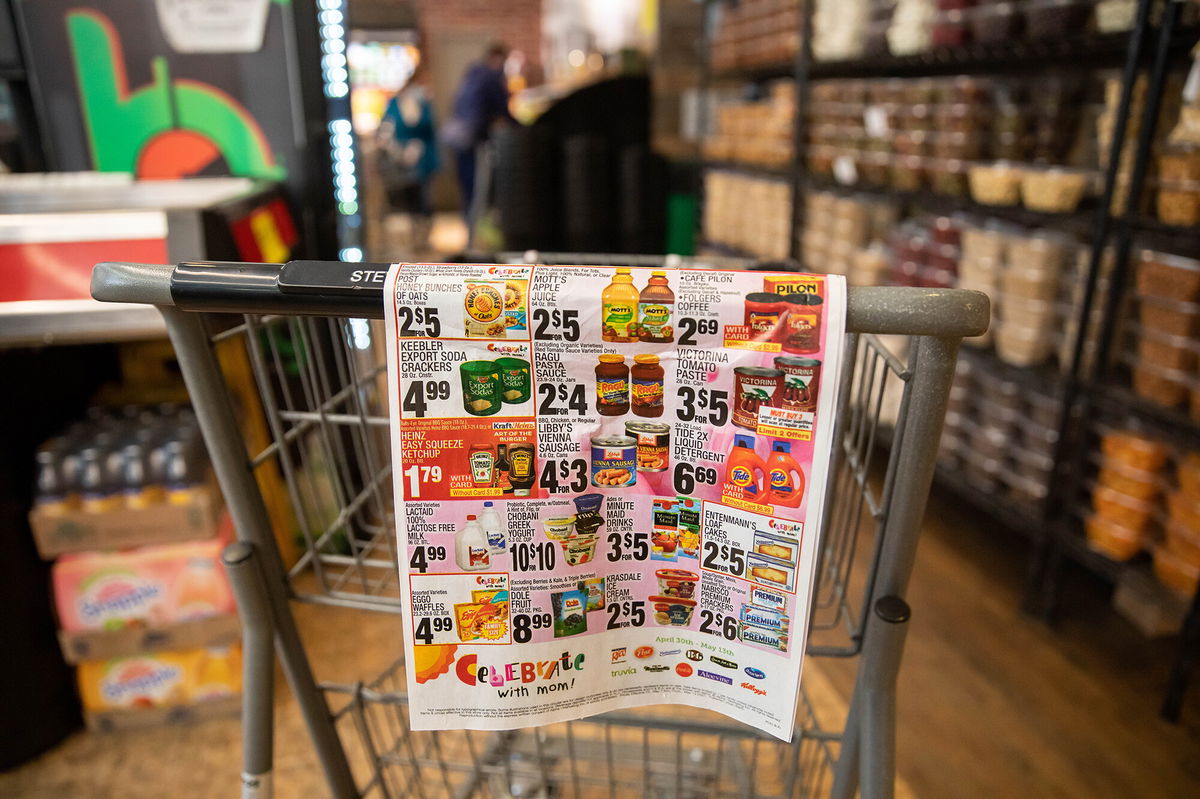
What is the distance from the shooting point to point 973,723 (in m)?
1.76

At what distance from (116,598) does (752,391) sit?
160 cm

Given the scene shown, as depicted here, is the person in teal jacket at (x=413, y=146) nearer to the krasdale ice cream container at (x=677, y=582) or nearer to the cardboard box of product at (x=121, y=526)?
the cardboard box of product at (x=121, y=526)

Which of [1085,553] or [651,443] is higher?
[651,443]

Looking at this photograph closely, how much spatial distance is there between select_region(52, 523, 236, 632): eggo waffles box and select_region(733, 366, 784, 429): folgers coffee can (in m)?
1.39

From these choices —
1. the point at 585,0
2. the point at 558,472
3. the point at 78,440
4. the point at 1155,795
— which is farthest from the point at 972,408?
the point at 585,0

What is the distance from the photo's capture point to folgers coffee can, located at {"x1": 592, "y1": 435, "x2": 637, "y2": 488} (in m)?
0.74

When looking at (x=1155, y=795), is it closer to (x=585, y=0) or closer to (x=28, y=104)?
(x=28, y=104)

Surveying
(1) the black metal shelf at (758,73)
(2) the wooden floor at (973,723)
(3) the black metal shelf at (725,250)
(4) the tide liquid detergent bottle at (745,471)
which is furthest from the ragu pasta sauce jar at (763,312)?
(3) the black metal shelf at (725,250)

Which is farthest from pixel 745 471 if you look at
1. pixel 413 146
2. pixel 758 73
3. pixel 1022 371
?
pixel 413 146

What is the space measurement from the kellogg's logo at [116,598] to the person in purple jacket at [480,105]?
197 inches

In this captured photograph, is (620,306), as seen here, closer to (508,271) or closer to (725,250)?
(508,271)

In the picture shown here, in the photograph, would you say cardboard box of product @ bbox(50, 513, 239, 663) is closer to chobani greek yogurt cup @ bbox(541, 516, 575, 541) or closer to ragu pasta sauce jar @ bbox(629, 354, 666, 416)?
chobani greek yogurt cup @ bbox(541, 516, 575, 541)

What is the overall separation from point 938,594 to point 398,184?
5.81m

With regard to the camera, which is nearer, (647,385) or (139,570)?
(647,385)
